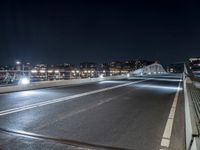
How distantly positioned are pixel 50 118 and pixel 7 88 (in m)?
9.52

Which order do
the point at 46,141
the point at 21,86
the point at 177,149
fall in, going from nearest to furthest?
the point at 177,149 → the point at 46,141 → the point at 21,86

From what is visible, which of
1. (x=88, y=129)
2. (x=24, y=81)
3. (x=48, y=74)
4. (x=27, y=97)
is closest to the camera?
(x=88, y=129)

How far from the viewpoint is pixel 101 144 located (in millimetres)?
5270

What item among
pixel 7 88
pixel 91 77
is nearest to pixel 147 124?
pixel 7 88

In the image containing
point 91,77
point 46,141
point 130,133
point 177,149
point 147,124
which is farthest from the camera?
point 91,77

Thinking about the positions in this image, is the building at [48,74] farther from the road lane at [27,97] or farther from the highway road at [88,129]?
the highway road at [88,129]

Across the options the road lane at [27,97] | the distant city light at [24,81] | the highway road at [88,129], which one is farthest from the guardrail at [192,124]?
the distant city light at [24,81]

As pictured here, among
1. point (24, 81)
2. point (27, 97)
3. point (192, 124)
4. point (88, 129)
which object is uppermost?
point (24, 81)

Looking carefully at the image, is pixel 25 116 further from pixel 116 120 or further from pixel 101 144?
pixel 101 144

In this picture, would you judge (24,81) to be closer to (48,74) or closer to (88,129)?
(48,74)

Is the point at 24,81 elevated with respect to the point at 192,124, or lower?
elevated

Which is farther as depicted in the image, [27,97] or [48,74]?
[48,74]

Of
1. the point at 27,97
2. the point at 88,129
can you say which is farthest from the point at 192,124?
the point at 27,97

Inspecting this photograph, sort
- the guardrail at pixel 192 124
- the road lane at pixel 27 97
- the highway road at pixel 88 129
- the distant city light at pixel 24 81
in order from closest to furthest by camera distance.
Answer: the guardrail at pixel 192 124 → the highway road at pixel 88 129 → the road lane at pixel 27 97 → the distant city light at pixel 24 81
